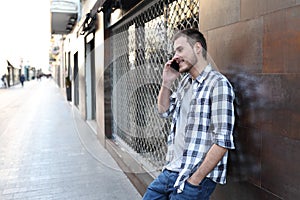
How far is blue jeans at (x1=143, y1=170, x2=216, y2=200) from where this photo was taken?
1690 mm

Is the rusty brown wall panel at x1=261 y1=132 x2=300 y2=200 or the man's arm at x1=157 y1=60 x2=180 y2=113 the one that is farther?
the man's arm at x1=157 y1=60 x2=180 y2=113

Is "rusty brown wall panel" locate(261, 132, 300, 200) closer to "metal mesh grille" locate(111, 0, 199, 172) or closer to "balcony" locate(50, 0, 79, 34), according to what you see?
"metal mesh grille" locate(111, 0, 199, 172)

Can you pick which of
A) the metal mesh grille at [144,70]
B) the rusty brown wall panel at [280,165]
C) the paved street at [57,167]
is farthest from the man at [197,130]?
the paved street at [57,167]

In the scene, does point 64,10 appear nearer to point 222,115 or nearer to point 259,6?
point 259,6

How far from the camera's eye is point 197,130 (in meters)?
1.73

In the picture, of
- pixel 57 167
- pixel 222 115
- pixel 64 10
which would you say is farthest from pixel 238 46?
pixel 64 10

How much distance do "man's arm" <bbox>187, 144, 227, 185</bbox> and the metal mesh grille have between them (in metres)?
1.54

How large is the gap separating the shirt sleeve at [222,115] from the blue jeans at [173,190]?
0.96ft

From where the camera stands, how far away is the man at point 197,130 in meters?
1.63

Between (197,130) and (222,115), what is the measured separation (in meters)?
0.18

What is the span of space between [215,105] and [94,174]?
3.39 m

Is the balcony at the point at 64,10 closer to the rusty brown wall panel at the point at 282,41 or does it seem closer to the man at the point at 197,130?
the man at the point at 197,130

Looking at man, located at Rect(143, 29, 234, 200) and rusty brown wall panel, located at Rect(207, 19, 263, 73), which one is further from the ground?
rusty brown wall panel, located at Rect(207, 19, 263, 73)

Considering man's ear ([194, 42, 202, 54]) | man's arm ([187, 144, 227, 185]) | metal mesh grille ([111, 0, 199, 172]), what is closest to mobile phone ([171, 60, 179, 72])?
man's ear ([194, 42, 202, 54])
